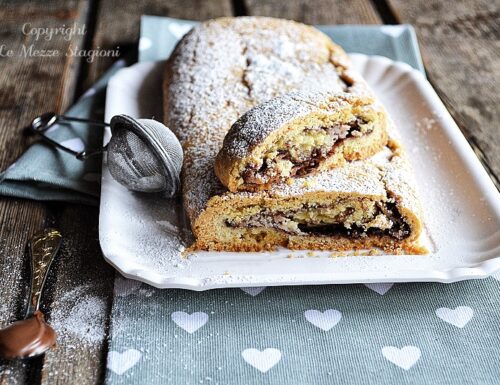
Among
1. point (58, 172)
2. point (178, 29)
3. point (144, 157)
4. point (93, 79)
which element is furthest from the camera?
point (178, 29)

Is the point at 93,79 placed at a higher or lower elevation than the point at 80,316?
lower

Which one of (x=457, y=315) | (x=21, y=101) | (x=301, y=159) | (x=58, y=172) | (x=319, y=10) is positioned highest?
(x=301, y=159)

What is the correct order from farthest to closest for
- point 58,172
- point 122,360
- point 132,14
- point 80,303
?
point 132,14, point 58,172, point 80,303, point 122,360

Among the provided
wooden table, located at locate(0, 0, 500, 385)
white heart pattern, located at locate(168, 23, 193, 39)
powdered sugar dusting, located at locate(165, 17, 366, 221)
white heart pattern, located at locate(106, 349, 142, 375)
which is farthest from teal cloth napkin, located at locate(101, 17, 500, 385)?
white heart pattern, located at locate(168, 23, 193, 39)

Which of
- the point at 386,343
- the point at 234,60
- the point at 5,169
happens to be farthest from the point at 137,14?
the point at 386,343

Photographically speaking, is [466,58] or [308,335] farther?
[466,58]

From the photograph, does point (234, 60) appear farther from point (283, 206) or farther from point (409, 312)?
point (409, 312)

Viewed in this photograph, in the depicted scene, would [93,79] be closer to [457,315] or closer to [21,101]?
[21,101]

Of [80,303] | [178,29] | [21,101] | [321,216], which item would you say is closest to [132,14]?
[178,29]
